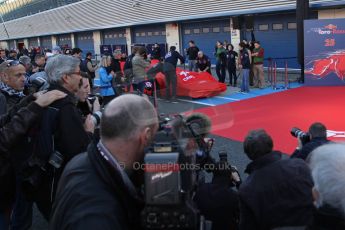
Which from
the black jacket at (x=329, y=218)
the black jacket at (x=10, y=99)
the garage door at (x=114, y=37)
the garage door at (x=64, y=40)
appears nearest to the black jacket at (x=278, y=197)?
the black jacket at (x=329, y=218)

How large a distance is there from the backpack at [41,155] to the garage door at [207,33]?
66.9 ft

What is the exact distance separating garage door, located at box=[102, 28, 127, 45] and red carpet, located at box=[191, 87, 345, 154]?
68.1 ft

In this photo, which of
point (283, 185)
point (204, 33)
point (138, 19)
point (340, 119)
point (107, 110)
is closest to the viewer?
point (107, 110)

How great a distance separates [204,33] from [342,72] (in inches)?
462

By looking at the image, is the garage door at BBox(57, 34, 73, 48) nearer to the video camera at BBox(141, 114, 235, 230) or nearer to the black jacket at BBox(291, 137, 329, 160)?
the black jacket at BBox(291, 137, 329, 160)

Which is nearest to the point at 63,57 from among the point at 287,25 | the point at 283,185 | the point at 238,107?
the point at 283,185

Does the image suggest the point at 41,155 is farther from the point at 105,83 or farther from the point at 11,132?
the point at 105,83

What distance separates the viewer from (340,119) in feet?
30.8

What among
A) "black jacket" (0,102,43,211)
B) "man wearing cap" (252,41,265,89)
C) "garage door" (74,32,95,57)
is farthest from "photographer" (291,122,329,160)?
"garage door" (74,32,95,57)

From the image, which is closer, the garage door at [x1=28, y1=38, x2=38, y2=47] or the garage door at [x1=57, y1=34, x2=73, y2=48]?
the garage door at [x1=57, y1=34, x2=73, y2=48]

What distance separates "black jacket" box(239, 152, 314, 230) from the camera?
104 inches

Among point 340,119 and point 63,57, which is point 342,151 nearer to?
point 63,57

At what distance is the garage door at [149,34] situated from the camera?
2796 centimetres

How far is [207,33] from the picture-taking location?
24172 millimetres
